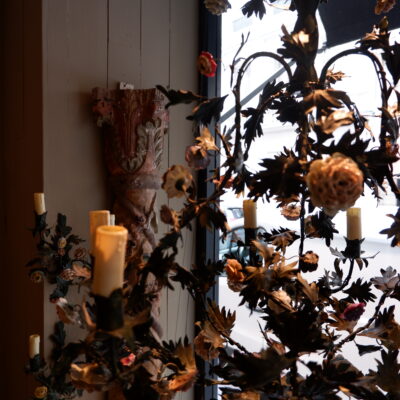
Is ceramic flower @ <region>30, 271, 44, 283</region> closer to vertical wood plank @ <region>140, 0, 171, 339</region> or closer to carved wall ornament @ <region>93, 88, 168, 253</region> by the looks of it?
carved wall ornament @ <region>93, 88, 168, 253</region>

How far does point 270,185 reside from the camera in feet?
1.87

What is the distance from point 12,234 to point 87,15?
0.94 metres

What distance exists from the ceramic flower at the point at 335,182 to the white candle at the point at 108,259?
261mm

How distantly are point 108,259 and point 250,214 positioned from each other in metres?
0.45

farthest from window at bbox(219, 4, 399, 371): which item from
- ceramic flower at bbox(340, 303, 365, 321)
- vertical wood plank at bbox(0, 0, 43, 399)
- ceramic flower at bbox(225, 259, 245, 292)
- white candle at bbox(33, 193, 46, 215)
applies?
vertical wood plank at bbox(0, 0, 43, 399)

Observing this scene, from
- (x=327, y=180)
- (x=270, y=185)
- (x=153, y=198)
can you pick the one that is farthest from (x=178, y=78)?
(x=327, y=180)

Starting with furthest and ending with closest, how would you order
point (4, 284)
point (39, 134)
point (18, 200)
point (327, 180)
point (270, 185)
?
point (4, 284)
point (18, 200)
point (39, 134)
point (270, 185)
point (327, 180)

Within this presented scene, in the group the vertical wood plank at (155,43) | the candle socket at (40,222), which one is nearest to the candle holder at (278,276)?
the candle socket at (40,222)

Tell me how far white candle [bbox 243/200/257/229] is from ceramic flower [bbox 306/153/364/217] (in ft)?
1.06

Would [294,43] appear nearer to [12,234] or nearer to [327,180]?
[327,180]

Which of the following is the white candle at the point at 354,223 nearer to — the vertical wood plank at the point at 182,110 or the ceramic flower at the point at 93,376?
the ceramic flower at the point at 93,376

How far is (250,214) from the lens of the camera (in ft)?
2.66

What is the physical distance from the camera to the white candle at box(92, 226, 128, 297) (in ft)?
1.38

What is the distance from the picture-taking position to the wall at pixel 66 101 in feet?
3.98
